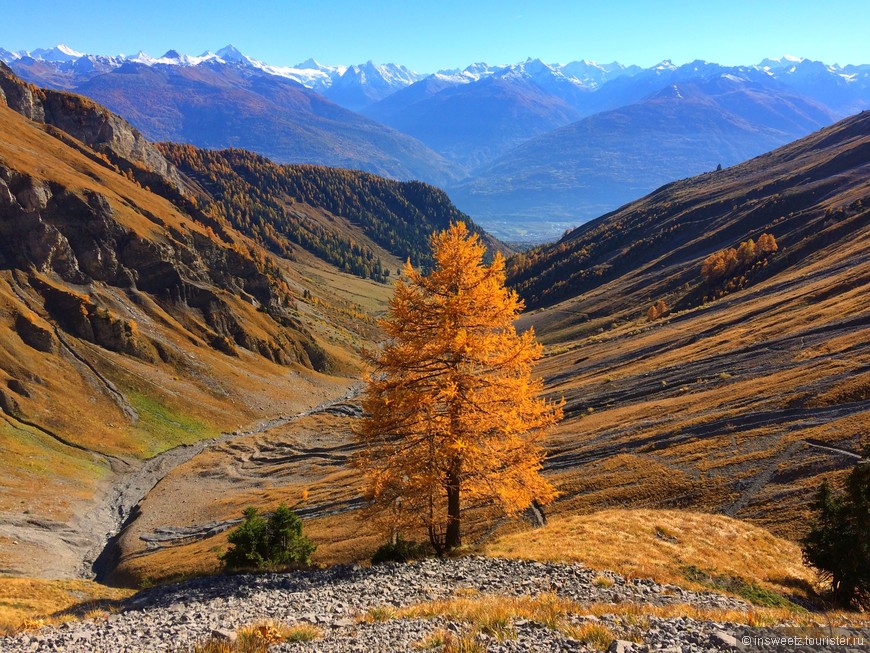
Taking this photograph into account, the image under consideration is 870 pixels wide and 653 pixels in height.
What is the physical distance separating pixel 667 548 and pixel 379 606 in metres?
14.7

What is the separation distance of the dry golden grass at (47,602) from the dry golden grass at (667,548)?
16.9 m

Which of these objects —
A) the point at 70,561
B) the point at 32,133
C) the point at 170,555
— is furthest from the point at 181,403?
the point at 32,133

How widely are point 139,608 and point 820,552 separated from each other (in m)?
27.3

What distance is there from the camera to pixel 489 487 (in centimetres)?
2158

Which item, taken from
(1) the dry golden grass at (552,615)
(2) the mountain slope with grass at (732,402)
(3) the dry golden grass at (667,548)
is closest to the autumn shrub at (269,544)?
(3) the dry golden grass at (667,548)

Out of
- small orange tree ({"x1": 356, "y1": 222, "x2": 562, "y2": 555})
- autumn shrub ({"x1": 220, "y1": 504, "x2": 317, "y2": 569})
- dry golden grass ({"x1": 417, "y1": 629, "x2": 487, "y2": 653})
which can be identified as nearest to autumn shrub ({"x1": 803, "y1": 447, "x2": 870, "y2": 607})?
small orange tree ({"x1": 356, "y1": 222, "x2": 562, "y2": 555})

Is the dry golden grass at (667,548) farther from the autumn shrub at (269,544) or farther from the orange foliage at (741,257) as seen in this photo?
the orange foliage at (741,257)

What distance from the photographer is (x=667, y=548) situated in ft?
76.0

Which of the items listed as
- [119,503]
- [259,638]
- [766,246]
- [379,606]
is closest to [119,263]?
[119,503]

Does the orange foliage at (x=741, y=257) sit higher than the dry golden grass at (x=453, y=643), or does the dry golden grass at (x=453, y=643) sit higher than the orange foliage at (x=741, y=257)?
the orange foliage at (x=741, y=257)

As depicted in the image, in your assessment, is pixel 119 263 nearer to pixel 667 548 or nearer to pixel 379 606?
pixel 379 606

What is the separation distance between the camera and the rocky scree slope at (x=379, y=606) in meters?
11.3

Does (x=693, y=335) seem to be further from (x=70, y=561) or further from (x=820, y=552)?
(x=70, y=561)

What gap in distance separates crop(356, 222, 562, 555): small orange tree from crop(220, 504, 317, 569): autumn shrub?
9678 mm
